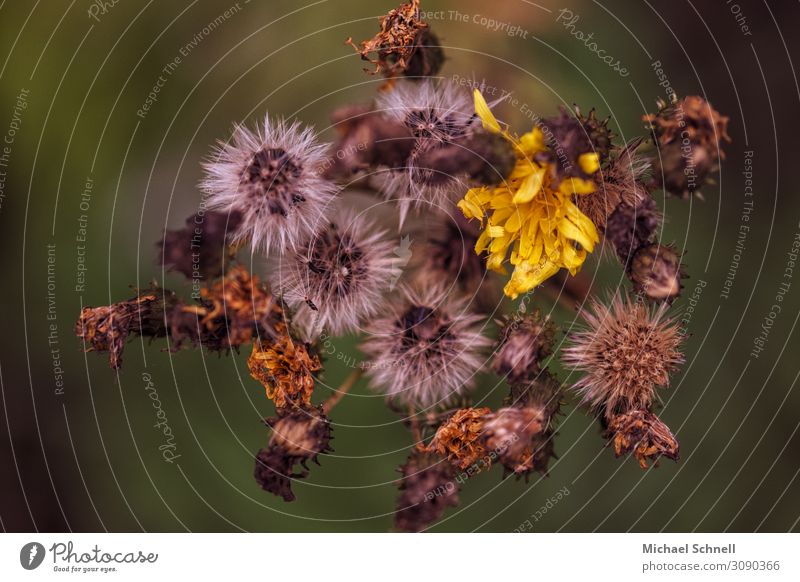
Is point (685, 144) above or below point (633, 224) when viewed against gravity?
above

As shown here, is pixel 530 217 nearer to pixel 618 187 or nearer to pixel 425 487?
pixel 618 187

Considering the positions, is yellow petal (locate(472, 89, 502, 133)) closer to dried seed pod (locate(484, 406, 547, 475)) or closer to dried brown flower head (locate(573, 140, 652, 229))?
dried brown flower head (locate(573, 140, 652, 229))

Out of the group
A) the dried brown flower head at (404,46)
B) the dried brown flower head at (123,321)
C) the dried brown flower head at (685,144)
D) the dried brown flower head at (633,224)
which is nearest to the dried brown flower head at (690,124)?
the dried brown flower head at (685,144)

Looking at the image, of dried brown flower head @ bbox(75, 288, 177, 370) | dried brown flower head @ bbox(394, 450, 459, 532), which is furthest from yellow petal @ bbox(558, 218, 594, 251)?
dried brown flower head @ bbox(75, 288, 177, 370)

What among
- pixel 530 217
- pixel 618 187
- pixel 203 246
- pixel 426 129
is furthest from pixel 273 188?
pixel 618 187

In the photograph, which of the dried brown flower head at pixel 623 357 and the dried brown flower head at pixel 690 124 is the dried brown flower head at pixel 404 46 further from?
the dried brown flower head at pixel 623 357

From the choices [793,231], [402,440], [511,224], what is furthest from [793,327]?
[402,440]
